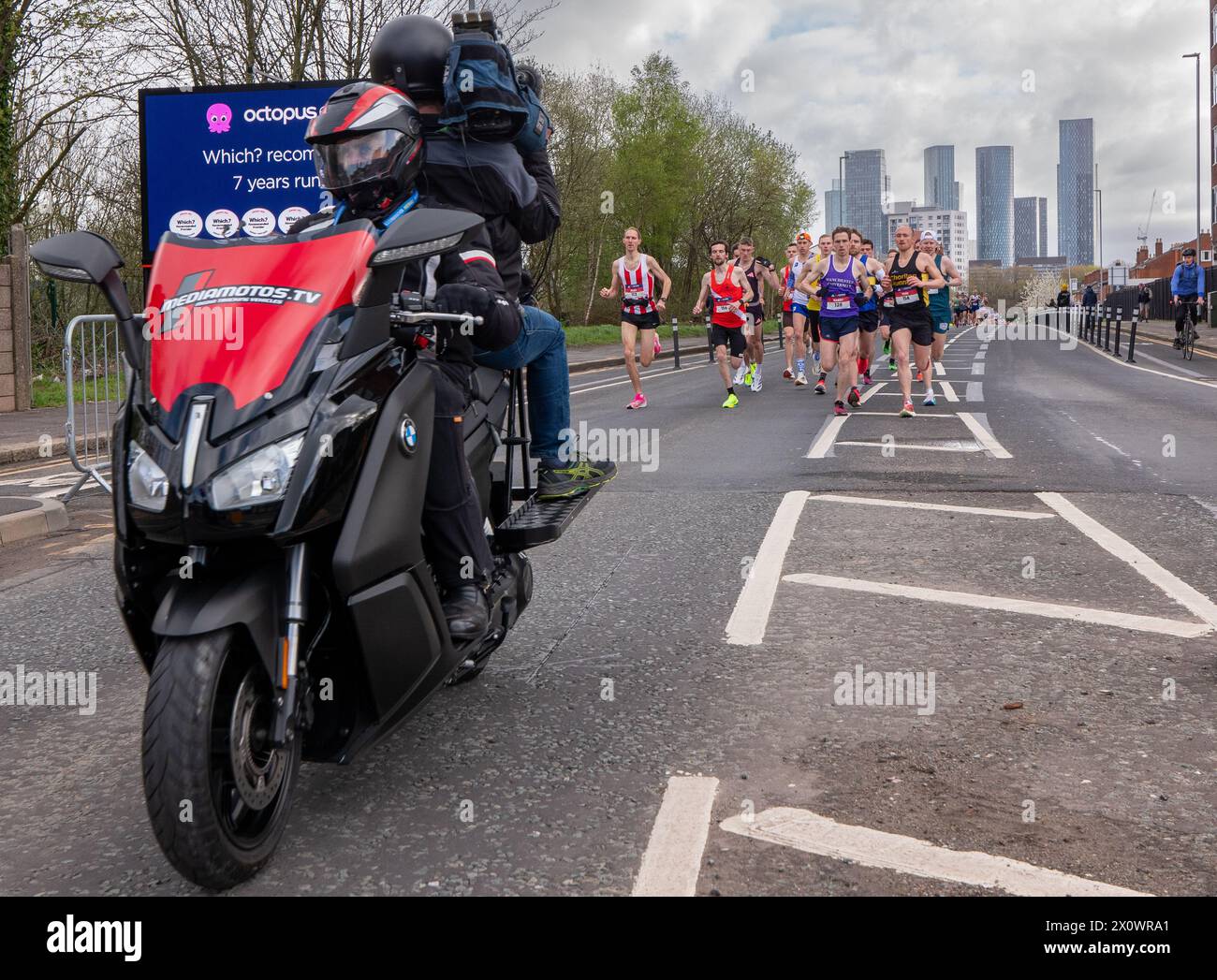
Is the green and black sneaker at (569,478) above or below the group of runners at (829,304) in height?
below

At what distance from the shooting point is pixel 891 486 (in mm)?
9016

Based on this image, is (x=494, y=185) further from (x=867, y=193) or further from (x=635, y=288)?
(x=867, y=193)

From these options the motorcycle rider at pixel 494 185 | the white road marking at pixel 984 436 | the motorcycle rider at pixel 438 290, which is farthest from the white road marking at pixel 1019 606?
the white road marking at pixel 984 436

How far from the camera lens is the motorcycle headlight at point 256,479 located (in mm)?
2721

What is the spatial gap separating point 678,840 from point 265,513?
4.04ft

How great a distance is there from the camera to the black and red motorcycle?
2709 mm

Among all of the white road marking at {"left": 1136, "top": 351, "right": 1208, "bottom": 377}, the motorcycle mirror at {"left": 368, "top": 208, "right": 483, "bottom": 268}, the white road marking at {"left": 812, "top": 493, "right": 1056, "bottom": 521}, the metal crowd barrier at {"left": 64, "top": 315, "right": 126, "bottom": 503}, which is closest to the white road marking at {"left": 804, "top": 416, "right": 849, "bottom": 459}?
the white road marking at {"left": 812, "top": 493, "right": 1056, "bottom": 521}

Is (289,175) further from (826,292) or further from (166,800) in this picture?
(166,800)

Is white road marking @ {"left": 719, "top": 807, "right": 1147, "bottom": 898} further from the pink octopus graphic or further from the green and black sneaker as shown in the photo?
the pink octopus graphic

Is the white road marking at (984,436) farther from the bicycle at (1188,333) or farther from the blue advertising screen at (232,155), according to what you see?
the bicycle at (1188,333)

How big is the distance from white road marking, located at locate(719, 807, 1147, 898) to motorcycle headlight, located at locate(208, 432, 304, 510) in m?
1.35

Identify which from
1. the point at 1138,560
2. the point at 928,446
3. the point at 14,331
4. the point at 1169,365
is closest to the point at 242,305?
the point at 1138,560

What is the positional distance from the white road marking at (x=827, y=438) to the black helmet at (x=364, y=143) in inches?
307
